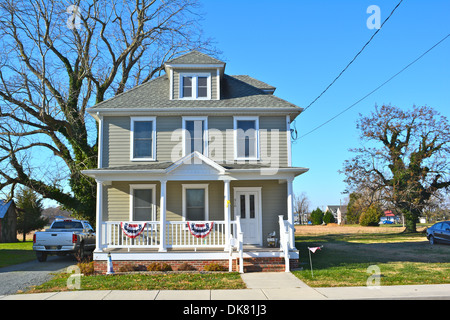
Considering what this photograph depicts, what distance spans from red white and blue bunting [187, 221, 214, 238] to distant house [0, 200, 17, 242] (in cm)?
2674

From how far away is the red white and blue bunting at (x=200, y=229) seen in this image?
→ 562 inches

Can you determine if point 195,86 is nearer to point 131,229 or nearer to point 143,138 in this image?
point 143,138

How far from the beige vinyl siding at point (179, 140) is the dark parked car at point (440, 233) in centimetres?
1163

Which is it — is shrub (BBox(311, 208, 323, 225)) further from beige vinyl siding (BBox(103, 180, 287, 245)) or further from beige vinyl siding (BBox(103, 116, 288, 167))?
beige vinyl siding (BBox(103, 116, 288, 167))

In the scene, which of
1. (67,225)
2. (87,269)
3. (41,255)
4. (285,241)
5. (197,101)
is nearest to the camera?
(285,241)

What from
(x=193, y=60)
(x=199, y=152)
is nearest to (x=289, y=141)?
(x=199, y=152)

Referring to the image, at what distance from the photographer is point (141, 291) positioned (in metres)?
10.3

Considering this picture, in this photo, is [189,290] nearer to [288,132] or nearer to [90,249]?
[288,132]

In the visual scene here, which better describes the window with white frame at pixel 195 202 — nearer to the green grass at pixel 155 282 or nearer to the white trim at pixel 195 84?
the green grass at pixel 155 282

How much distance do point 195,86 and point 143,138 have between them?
10.5 feet

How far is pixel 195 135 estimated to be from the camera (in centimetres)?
1667

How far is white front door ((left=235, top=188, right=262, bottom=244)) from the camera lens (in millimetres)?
16203

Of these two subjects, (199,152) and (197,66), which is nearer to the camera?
(199,152)
